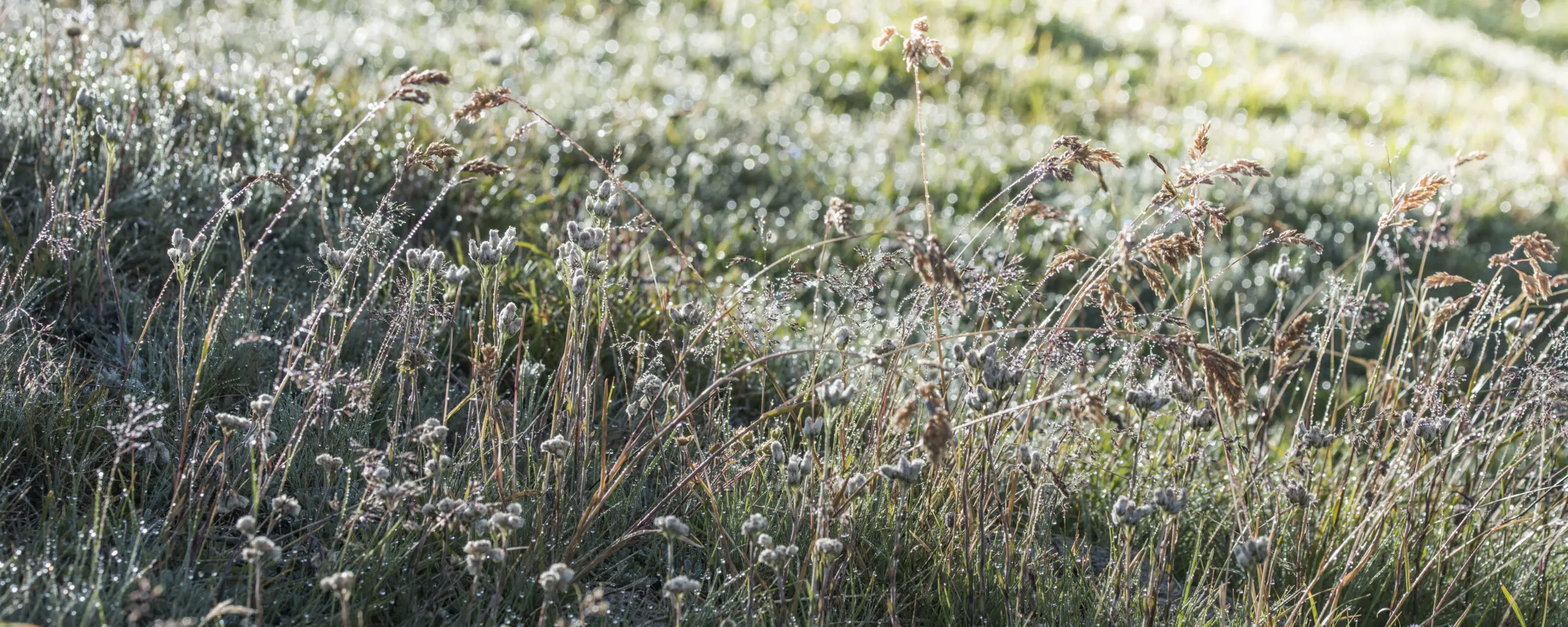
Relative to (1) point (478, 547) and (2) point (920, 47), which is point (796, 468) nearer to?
(1) point (478, 547)

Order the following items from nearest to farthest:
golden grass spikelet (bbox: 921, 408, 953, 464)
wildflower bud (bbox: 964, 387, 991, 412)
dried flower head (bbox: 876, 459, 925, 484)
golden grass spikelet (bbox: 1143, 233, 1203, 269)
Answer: golden grass spikelet (bbox: 921, 408, 953, 464) < dried flower head (bbox: 876, 459, 925, 484) < golden grass spikelet (bbox: 1143, 233, 1203, 269) < wildflower bud (bbox: 964, 387, 991, 412)

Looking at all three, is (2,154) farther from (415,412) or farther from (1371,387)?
(1371,387)

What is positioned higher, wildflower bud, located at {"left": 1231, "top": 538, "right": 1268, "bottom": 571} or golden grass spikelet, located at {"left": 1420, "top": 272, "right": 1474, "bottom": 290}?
golden grass spikelet, located at {"left": 1420, "top": 272, "right": 1474, "bottom": 290}

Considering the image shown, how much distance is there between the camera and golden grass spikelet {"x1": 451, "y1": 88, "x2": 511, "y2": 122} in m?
1.92

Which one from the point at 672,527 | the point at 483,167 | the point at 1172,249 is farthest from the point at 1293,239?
the point at 483,167

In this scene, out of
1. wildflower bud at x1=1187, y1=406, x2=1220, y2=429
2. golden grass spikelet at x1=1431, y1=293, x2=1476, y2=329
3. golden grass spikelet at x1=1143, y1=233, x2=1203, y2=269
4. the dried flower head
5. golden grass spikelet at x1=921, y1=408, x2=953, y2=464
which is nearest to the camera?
golden grass spikelet at x1=921, y1=408, x2=953, y2=464

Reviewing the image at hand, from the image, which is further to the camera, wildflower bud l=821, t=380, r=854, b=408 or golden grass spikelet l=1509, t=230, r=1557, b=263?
golden grass spikelet l=1509, t=230, r=1557, b=263

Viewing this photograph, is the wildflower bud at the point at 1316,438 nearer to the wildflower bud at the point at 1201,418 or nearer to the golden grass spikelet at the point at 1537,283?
the wildflower bud at the point at 1201,418

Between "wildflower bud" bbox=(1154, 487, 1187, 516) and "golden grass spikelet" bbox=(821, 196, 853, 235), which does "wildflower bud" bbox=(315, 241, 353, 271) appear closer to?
"golden grass spikelet" bbox=(821, 196, 853, 235)

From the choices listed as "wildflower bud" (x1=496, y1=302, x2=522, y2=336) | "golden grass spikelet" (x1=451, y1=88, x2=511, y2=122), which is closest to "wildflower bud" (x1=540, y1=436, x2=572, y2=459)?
"wildflower bud" (x1=496, y1=302, x2=522, y2=336)

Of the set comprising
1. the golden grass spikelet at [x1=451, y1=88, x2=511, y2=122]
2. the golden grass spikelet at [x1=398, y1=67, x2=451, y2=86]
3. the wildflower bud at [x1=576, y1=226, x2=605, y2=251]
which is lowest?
the wildflower bud at [x1=576, y1=226, x2=605, y2=251]

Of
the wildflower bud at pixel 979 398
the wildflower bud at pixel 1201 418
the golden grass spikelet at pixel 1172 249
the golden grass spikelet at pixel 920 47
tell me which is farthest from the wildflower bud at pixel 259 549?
the wildflower bud at pixel 1201 418

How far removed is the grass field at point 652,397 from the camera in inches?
75.6

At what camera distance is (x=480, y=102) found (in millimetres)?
1957
